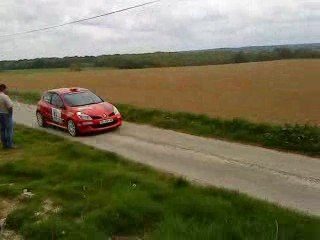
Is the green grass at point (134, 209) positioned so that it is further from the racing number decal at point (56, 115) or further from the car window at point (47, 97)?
the car window at point (47, 97)

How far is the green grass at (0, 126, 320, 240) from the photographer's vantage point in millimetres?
5742

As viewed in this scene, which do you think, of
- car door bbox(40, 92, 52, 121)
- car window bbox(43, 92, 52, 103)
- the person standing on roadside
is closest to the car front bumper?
car door bbox(40, 92, 52, 121)

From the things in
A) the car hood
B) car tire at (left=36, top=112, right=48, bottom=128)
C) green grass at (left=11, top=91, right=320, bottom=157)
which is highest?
the car hood

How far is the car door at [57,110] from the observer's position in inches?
615

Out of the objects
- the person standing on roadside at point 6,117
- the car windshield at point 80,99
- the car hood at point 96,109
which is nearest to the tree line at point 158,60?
the car windshield at point 80,99

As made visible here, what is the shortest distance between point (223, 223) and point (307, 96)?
18219 mm

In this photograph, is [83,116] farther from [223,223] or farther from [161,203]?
[223,223]

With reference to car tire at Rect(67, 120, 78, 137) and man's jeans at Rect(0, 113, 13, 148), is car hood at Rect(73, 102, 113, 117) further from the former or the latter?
man's jeans at Rect(0, 113, 13, 148)

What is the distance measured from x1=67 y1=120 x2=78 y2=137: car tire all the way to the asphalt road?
0.48 meters

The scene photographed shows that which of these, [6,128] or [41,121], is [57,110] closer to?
[41,121]

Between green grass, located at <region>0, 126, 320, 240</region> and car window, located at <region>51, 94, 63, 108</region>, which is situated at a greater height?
car window, located at <region>51, 94, 63, 108</region>

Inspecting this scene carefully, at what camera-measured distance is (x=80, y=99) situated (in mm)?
15852

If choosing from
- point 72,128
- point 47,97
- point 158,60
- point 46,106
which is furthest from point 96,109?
point 158,60

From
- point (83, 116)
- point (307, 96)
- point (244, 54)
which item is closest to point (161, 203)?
point (83, 116)
